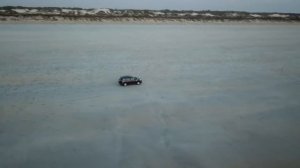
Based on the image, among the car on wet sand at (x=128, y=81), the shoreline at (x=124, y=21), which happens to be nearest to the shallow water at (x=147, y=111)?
the car on wet sand at (x=128, y=81)

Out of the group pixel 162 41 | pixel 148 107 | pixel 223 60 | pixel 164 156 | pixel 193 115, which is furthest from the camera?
pixel 162 41

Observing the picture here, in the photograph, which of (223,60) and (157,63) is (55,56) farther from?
(223,60)

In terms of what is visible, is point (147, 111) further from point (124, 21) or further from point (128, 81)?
point (124, 21)

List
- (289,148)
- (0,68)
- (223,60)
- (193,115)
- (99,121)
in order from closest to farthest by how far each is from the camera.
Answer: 1. (289,148)
2. (99,121)
3. (193,115)
4. (0,68)
5. (223,60)

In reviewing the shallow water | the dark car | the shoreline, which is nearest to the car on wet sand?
the dark car

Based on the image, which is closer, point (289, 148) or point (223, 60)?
point (289, 148)

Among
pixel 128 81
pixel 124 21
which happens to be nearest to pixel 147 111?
pixel 128 81

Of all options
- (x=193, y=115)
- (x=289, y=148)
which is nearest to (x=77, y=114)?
(x=193, y=115)

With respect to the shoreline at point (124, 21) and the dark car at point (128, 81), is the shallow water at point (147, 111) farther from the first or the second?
the shoreline at point (124, 21)
